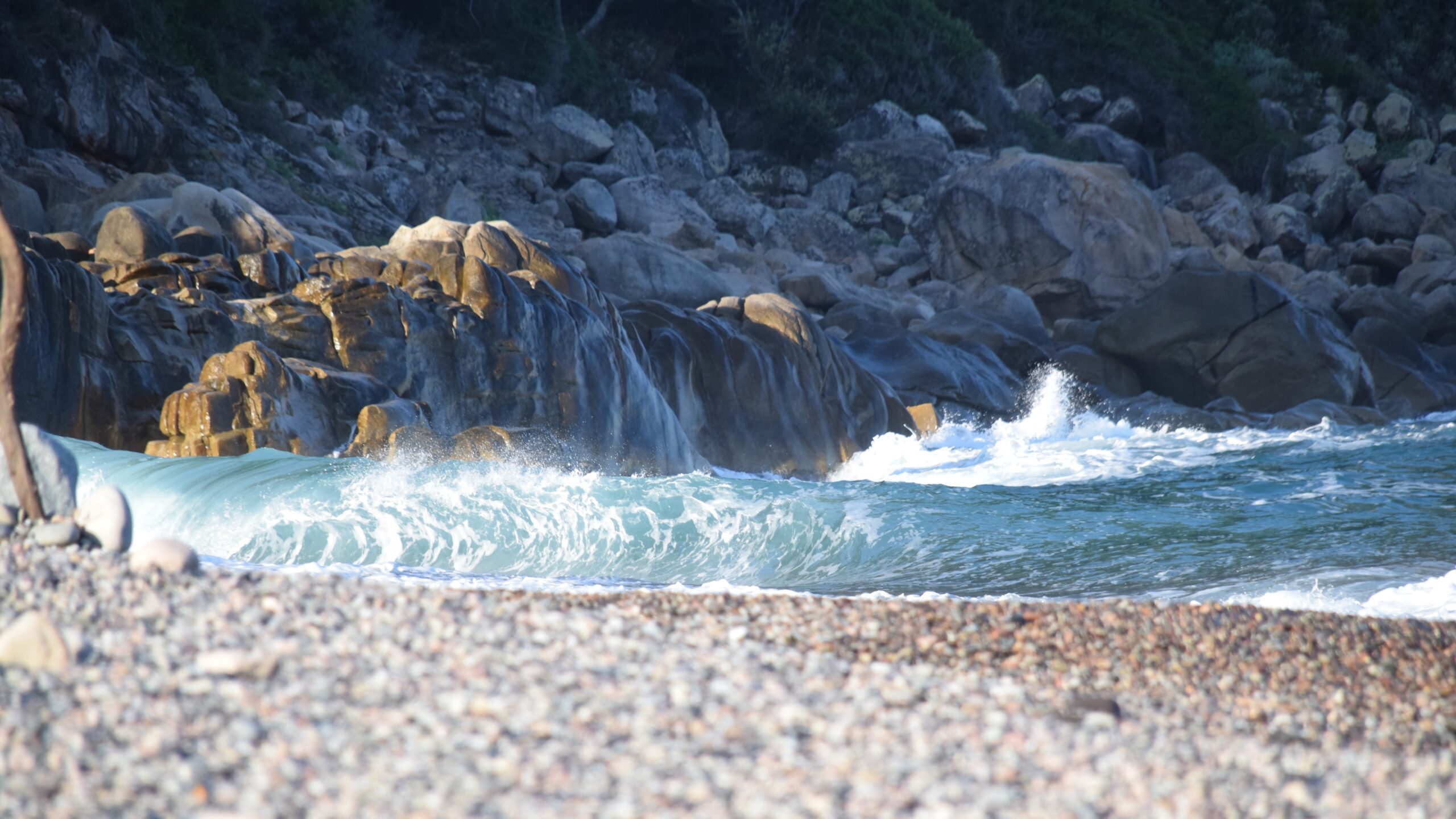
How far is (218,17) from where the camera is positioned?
2144 cm

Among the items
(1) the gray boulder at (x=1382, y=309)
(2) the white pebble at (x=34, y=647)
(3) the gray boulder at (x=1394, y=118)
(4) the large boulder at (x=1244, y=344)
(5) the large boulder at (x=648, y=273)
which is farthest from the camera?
(3) the gray boulder at (x=1394, y=118)

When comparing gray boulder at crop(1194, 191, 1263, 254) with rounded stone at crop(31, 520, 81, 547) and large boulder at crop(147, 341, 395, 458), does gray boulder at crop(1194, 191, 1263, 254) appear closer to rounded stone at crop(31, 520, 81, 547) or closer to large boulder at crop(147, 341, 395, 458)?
large boulder at crop(147, 341, 395, 458)

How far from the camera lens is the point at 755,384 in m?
13.7

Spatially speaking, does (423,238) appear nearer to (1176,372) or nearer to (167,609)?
(167,609)

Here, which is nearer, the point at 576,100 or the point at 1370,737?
the point at 1370,737

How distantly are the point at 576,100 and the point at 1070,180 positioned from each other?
12.1 metres

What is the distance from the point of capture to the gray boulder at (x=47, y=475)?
3.94 m

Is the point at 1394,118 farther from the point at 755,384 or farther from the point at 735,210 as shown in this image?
the point at 755,384

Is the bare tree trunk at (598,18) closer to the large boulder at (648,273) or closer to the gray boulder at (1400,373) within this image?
the large boulder at (648,273)

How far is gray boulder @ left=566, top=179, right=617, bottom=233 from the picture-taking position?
23.0m

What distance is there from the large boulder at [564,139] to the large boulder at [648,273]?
26.1ft

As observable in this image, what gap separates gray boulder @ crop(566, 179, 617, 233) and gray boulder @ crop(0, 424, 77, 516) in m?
19.4

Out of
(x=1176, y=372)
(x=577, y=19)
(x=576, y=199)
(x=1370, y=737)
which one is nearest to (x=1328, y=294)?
(x=1176, y=372)

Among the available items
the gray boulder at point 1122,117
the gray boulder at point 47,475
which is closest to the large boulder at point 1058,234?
the gray boulder at point 1122,117
